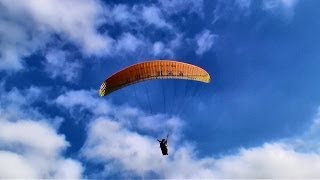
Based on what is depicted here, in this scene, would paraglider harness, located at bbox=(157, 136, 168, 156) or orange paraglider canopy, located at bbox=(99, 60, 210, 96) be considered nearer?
orange paraglider canopy, located at bbox=(99, 60, 210, 96)

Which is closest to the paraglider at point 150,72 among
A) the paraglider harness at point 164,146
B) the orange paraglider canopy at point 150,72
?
the orange paraglider canopy at point 150,72

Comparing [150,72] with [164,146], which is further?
[164,146]

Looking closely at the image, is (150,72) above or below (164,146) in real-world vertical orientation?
→ above

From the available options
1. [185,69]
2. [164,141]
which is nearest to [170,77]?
[185,69]

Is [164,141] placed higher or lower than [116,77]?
lower

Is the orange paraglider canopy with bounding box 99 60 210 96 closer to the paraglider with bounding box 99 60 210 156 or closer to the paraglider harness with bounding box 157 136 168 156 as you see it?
the paraglider with bounding box 99 60 210 156

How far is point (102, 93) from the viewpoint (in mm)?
74375

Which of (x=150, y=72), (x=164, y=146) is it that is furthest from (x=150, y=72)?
(x=164, y=146)

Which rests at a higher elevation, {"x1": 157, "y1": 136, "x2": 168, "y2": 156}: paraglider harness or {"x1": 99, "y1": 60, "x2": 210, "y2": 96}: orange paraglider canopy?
{"x1": 99, "y1": 60, "x2": 210, "y2": 96}: orange paraglider canopy

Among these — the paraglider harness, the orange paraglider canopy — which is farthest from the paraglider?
the paraglider harness

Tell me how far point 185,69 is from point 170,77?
6.14 ft

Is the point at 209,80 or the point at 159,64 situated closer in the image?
the point at 159,64

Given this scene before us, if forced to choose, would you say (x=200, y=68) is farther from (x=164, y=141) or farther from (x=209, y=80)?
(x=164, y=141)

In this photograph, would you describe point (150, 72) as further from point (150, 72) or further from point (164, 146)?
point (164, 146)
